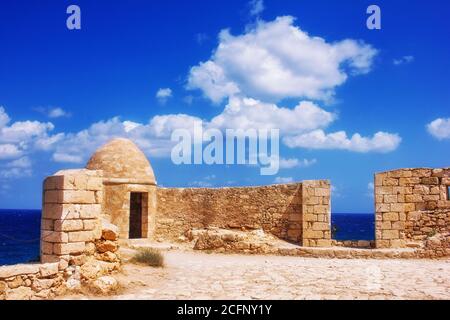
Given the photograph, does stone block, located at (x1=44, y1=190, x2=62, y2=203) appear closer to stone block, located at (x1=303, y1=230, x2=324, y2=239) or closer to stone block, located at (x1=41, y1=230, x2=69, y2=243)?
stone block, located at (x1=41, y1=230, x2=69, y2=243)

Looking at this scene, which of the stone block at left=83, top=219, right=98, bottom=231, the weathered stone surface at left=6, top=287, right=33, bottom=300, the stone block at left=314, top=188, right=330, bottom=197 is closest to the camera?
the weathered stone surface at left=6, top=287, right=33, bottom=300

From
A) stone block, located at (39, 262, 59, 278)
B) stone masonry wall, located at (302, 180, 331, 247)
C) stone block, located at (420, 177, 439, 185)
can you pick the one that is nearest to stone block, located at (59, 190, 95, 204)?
stone block, located at (39, 262, 59, 278)

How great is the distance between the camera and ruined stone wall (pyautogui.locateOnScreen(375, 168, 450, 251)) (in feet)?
38.9

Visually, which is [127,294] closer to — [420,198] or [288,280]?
[288,280]

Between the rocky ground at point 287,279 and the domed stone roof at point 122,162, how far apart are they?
392 cm

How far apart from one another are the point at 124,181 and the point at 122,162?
2.27 ft

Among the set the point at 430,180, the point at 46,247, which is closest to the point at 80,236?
the point at 46,247

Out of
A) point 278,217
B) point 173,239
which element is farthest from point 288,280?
point 173,239

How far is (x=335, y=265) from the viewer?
9.88 meters

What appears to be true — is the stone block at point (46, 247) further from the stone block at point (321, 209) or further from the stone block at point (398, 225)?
the stone block at point (398, 225)

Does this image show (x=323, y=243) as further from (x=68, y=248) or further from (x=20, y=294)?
(x=20, y=294)

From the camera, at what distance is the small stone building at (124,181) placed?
1344cm

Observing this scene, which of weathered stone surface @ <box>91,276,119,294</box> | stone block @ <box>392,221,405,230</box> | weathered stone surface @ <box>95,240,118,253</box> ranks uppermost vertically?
stone block @ <box>392,221,405,230</box>

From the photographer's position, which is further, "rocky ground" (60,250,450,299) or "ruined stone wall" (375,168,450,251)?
"ruined stone wall" (375,168,450,251)
